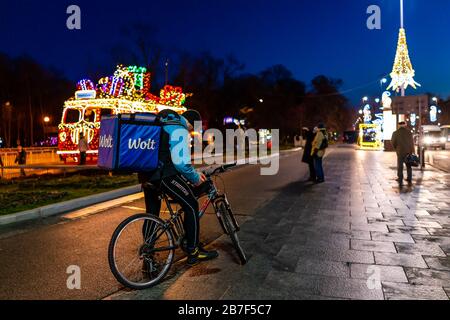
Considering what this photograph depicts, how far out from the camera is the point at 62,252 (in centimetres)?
544

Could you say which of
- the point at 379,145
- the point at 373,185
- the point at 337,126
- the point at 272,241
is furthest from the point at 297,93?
the point at 272,241

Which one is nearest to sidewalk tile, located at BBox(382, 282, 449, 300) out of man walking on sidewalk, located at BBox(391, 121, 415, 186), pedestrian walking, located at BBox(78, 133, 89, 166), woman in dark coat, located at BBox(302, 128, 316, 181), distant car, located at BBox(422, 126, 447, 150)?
man walking on sidewalk, located at BBox(391, 121, 415, 186)

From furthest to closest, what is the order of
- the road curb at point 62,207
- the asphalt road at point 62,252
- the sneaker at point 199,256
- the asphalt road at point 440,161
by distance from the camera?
the asphalt road at point 440,161, the road curb at point 62,207, the sneaker at point 199,256, the asphalt road at point 62,252

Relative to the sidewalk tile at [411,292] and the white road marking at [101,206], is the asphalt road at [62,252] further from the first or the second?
the sidewalk tile at [411,292]

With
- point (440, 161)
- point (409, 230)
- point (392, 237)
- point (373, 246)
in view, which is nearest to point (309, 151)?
point (409, 230)

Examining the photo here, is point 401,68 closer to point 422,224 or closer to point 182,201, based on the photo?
point 422,224

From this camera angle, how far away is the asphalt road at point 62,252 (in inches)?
162

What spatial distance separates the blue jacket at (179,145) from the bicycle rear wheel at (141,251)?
1.96ft

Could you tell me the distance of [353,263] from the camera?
4832 millimetres

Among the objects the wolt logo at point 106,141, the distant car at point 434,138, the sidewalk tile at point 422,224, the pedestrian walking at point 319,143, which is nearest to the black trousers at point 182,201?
the wolt logo at point 106,141

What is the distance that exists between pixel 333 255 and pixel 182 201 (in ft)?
7.18

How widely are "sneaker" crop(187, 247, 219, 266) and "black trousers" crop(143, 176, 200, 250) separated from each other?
10 cm

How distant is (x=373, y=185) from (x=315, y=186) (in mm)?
1756
